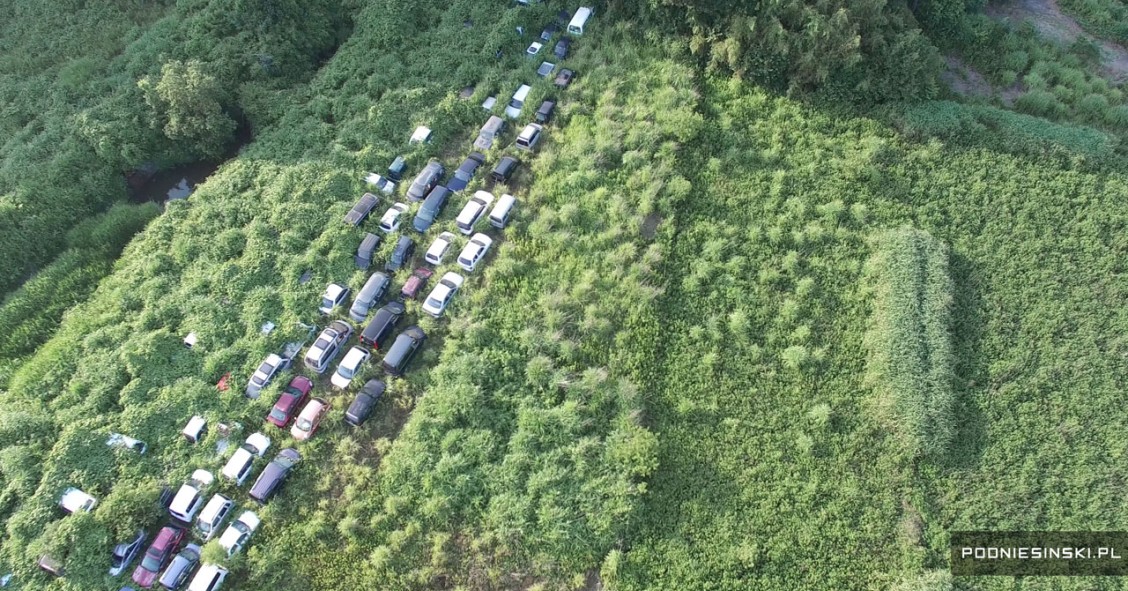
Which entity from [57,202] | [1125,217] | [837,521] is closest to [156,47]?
[57,202]

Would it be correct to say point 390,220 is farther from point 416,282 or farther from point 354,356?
point 354,356

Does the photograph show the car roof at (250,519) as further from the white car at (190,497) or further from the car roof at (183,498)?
the car roof at (183,498)

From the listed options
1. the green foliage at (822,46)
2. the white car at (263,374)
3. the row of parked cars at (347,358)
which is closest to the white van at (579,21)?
the row of parked cars at (347,358)

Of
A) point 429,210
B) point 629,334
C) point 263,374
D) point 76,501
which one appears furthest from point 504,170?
point 76,501

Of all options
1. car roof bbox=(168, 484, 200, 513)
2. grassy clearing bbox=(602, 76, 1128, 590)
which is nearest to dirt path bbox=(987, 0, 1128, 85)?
grassy clearing bbox=(602, 76, 1128, 590)

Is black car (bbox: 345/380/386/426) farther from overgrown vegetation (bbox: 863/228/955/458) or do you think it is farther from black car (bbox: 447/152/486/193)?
overgrown vegetation (bbox: 863/228/955/458)

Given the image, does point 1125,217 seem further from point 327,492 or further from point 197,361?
point 197,361
